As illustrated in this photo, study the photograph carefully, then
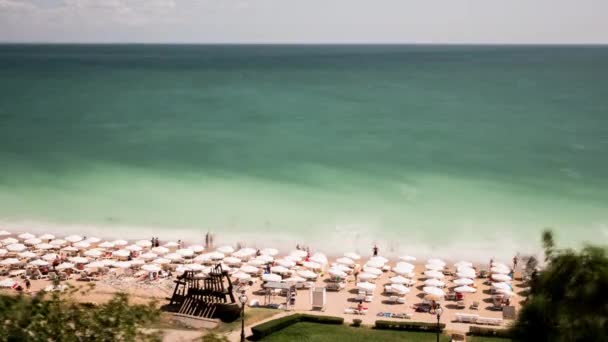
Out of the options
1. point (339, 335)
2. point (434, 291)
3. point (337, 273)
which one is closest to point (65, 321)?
point (339, 335)

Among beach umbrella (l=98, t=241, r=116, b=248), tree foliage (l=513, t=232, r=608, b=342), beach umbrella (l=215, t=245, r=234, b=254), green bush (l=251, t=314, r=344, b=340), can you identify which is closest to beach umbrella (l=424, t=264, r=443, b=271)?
green bush (l=251, t=314, r=344, b=340)

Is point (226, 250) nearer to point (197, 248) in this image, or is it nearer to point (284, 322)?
point (197, 248)

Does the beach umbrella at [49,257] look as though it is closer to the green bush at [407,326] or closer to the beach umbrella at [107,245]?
the beach umbrella at [107,245]

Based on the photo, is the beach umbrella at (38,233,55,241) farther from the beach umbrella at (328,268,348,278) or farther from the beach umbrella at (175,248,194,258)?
the beach umbrella at (328,268,348,278)

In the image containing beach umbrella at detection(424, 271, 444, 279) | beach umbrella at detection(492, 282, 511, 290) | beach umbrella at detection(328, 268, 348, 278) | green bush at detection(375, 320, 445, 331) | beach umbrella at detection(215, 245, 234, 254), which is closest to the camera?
green bush at detection(375, 320, 445, 331)

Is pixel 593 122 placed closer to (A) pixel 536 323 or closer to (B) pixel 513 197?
(B) pixel 513 197

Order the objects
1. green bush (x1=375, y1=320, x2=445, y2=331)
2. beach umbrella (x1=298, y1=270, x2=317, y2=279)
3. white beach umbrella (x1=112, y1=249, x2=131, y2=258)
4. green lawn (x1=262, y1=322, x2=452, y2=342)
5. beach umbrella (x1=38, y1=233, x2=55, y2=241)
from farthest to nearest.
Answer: beach umbrella (x1=38, y1=233, x2=55, y2=241), white beach umbrella (x1=112, y1=249, x2=131, y2=258), beach umbrella (x1=298, y1=270, x2=317, y2=279), green bush (x1=375, y1=320, x2=445, y2=331), green lawn (x1=262, y1=322, x2=452, y2=342)

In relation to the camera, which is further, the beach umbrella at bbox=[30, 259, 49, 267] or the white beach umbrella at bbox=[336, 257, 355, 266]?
the white beach umbrella at bbox=[336, 257, 355, 266]
